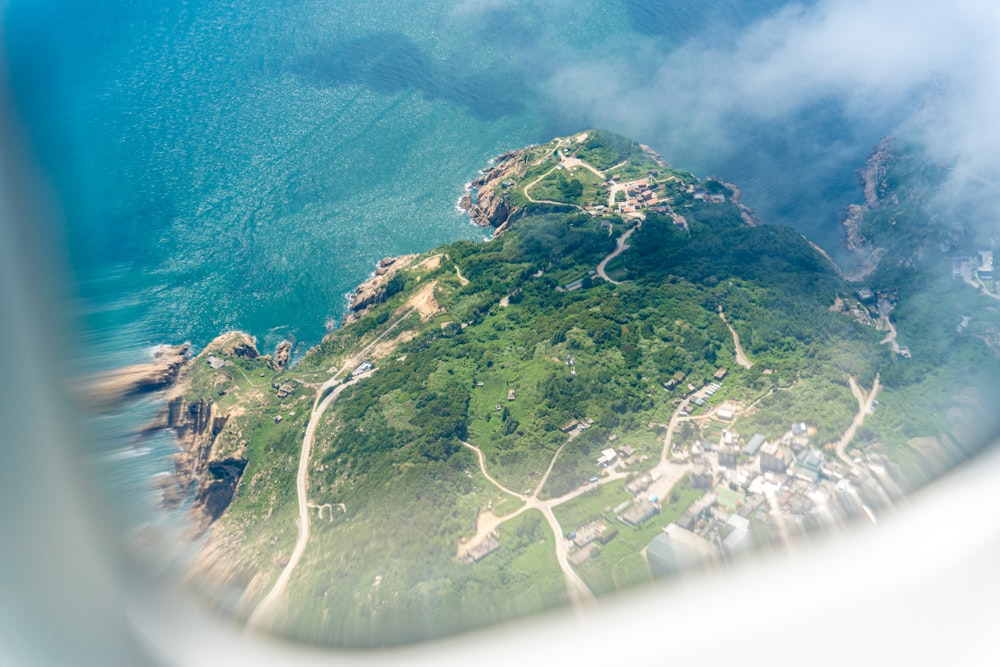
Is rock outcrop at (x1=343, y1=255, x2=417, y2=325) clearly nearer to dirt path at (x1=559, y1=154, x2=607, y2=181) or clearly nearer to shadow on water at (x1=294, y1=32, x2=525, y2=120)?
dirt path at (x1=559, y1=154, x2=607, y2=181)

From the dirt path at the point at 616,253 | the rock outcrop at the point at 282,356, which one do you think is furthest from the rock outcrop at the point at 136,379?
the dirt path at the point at 616,253

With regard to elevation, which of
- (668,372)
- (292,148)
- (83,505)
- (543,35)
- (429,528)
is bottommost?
(429,528)

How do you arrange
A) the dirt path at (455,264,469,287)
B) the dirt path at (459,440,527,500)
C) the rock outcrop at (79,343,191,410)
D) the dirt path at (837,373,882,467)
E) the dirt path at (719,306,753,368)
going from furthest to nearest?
1. the dirt path at (455,264,469,287)
2. the dirt path at (719,306,753,368)
3. the rock outcrop at (79,343,191,410)
4. the dirt path at (837,373,882,467)
5. the dirt path at (459,440,527,500)

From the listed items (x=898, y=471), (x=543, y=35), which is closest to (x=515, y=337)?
(x=898, y=471)

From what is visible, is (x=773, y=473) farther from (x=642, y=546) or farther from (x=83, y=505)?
(x=83, y=505)

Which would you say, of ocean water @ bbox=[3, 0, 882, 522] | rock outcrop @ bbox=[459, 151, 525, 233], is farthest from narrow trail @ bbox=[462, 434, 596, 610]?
rock outcrop @ bbox=[459, 151, 525, 233]

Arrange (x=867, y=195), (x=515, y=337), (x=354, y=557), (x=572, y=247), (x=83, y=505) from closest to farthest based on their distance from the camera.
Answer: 1. (x=83, y=505)
2. (x=354, y=557)
3. (x=515, y=337)
4. (x=572, y=247)
5. (x=867, y=195)
